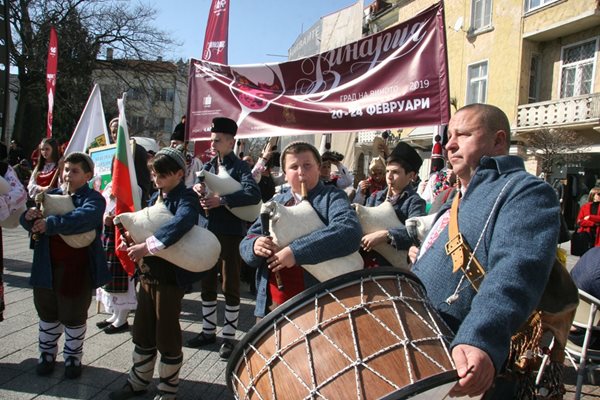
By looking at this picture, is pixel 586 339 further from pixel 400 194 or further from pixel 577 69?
pixel 577 69

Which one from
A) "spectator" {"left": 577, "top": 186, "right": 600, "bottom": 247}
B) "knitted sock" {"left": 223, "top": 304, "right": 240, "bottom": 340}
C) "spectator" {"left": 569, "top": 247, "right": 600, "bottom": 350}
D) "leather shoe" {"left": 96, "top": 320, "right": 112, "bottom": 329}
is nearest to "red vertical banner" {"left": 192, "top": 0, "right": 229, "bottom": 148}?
"leather shoe" {"left": 96, "top": 320, "right": 112, "bottom": 329}

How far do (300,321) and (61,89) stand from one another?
25672 mm

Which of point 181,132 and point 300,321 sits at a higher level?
point 181,132

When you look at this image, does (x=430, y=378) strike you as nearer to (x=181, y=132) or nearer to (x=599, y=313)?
(x=599, y=313)

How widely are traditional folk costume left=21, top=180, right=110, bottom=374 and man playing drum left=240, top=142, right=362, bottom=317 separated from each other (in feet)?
5.13

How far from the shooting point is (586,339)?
10.5 ft

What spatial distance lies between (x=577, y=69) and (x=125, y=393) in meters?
21.4

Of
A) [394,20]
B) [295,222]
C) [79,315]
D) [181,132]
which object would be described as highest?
[394,20]

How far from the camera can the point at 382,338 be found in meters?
1.49

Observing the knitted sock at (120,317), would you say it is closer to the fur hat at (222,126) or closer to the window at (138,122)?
the fur hat at (222,126)

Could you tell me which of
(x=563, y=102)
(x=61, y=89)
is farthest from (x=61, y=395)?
(x=61, y=89)

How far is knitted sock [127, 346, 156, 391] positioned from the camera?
10.3ft

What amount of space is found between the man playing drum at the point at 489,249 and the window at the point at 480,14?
22444mm

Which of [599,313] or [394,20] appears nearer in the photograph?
[599,313]
